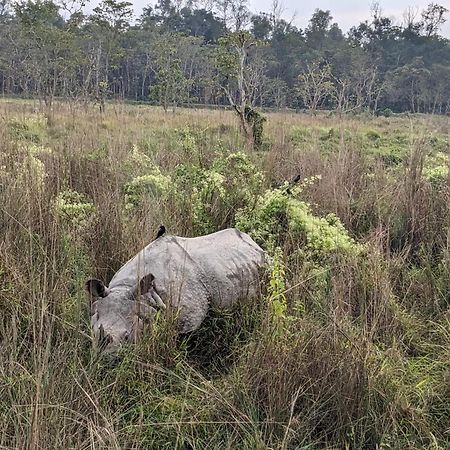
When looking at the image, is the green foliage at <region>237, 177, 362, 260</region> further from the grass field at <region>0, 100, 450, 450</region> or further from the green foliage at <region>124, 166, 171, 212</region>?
the green foliage at <region>124, 166, 171, 212</region>

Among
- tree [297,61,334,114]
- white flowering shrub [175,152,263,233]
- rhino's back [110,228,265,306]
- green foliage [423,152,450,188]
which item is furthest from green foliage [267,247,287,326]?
tree [297,61,334,114]

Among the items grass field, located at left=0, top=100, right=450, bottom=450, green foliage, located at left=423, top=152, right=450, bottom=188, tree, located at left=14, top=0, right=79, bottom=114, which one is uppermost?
tree, located at left=14, top=0, right=79, bottom=114

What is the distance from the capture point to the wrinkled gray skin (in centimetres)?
246

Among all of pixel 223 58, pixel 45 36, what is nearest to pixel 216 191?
pixel 223 58

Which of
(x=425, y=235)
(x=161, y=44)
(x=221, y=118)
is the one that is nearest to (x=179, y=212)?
(x=425, y=235)

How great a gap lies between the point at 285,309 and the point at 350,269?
0.56 meters

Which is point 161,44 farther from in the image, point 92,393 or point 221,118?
point 92,393

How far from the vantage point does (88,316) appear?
8.73 feet

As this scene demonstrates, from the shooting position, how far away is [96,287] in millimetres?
2473

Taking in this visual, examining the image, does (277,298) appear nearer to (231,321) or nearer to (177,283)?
(231,321)

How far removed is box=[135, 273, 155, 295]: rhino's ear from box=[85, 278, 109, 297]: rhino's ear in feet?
0.52

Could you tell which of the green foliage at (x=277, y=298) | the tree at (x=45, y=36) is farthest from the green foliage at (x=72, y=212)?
the tree at (x=45, y=36)

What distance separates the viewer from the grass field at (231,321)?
2035 millimetres

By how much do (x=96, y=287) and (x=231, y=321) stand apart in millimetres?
758
